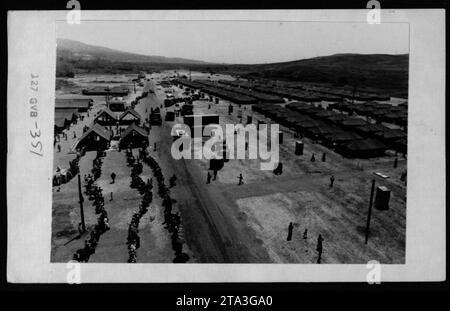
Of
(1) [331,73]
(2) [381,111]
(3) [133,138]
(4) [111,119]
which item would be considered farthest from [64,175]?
(1) [331,73]

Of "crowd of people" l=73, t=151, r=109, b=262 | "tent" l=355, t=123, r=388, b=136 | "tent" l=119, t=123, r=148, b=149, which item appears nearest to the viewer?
"crowd of people" l=73, t=151, r=109, b=262

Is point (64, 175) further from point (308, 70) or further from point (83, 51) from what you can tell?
point (308, 70)

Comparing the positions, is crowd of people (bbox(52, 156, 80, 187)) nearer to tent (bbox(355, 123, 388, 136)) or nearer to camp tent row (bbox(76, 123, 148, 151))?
camp tent row (bbox(76, 123, 148, 151))

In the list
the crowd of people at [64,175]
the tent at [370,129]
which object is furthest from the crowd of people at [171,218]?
the tent at [370,129]

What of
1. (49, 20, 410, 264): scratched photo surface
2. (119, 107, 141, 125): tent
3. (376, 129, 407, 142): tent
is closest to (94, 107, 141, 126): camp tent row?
(119, 107, 141, 125): tent

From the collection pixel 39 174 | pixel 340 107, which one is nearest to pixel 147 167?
pixel 39 174
